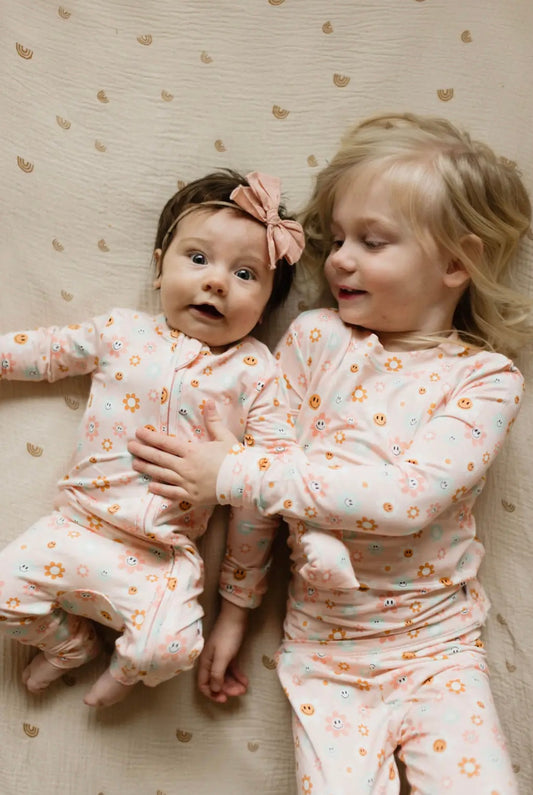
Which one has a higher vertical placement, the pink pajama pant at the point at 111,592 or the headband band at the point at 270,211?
the headband band at the point at 270,211

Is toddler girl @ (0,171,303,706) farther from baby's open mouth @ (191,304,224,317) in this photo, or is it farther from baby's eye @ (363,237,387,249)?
baby's eye @ (363,237,387,249)

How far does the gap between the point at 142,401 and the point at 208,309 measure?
18 centimetres

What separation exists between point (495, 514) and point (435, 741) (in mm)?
389

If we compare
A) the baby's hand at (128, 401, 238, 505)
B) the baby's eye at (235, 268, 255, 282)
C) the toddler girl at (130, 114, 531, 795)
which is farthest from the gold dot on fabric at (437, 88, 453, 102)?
the baby's hand at (128, 401, 238, 505)

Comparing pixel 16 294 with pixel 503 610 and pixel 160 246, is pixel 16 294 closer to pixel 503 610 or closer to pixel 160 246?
pixel 160 246

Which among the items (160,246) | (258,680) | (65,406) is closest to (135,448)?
(65,406)

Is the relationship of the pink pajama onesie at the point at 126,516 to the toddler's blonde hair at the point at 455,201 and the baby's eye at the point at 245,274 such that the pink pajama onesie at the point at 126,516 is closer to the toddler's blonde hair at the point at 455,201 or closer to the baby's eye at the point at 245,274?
the baby's eye at the point at 245,274

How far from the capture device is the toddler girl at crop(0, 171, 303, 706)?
3.70ft

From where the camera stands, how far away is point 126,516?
115cm

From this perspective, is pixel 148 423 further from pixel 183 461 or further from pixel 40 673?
pixel 40 673

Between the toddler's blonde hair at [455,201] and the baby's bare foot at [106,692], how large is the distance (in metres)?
0.74

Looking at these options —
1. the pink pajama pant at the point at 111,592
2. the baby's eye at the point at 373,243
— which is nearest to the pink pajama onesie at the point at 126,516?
the pink pajama pant at the point at 111,592

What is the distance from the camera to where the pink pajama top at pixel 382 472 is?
1.11m

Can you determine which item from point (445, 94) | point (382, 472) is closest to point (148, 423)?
point (382, 472)
